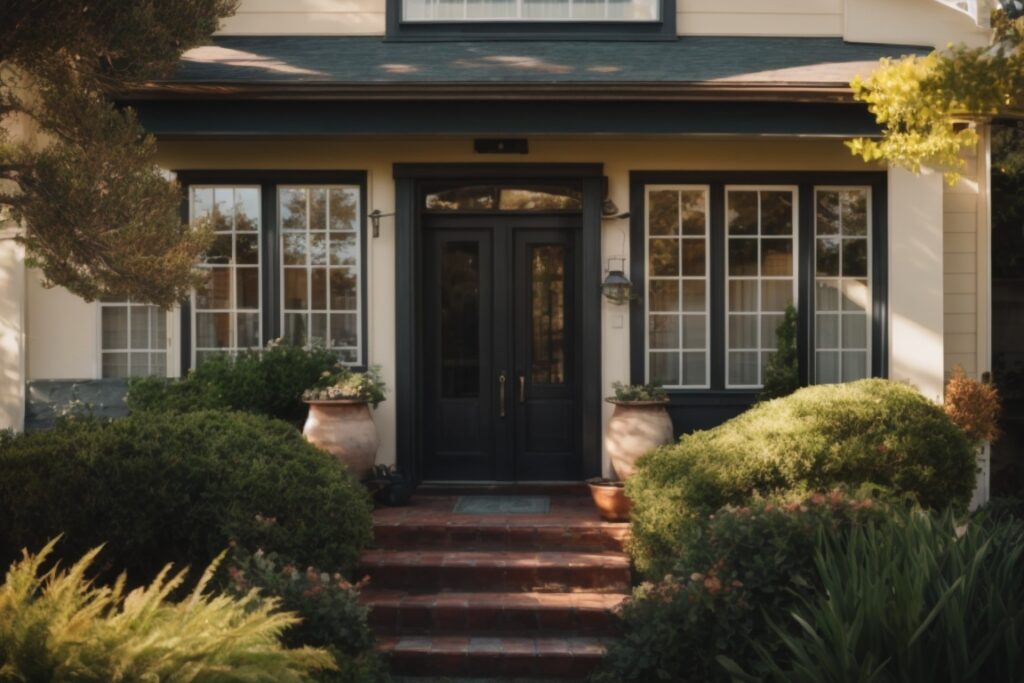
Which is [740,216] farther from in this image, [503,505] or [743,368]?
[503,505]

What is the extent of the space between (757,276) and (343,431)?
380cm

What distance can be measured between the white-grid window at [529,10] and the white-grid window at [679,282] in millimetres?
1720

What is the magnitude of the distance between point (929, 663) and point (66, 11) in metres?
5.40

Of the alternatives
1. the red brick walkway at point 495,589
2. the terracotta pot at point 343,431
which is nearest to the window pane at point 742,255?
the red brick walkway at point 495,589

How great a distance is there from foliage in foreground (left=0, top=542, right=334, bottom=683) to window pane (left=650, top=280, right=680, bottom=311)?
5.90 metres

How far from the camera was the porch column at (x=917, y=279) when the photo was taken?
9039 mm

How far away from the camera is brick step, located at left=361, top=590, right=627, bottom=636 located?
22.8 ft

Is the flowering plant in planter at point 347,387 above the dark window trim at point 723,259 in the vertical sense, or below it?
below

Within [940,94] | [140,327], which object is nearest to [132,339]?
[140,327]

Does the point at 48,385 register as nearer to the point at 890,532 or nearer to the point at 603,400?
the point at 603,400

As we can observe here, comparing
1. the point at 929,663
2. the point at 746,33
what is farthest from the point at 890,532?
the point at 746,33

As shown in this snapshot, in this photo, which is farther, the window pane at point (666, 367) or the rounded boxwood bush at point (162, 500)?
the window pane at point (666, 367)

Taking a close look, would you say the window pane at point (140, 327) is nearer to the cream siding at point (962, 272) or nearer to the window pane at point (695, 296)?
the window pane at point (695, 296)

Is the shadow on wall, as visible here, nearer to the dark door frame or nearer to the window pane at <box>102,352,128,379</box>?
the window pane at <box>102,352,128,379</box>
